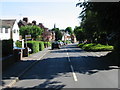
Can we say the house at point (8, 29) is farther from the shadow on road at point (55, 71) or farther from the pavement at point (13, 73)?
the shadow on road at point (55, 71)

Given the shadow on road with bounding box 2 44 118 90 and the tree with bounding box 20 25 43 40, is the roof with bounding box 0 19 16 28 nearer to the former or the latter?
the tree with bounding box 20 25 43 40

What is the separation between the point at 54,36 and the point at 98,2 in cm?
13612

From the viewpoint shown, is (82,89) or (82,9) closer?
(82,89)

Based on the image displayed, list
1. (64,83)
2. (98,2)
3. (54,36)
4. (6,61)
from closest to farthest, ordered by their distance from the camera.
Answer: (64,83)
(6,61)
(98,2)
(54,36)

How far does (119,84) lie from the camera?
12281 mm

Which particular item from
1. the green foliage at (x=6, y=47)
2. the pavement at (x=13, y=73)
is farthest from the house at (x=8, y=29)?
the pavement at (x=13, y=73)

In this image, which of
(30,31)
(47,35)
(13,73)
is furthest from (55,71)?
(47,35)

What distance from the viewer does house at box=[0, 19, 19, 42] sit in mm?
57525

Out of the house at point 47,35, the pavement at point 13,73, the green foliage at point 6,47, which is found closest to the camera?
the pavement at point 13,73

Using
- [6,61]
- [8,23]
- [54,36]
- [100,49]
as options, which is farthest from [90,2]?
[54,36]

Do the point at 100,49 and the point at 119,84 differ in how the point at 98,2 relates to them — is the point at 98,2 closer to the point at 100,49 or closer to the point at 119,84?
the point at 119,84

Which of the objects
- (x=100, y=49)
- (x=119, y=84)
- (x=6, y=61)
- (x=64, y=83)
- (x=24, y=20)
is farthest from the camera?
(x=24, y=20)

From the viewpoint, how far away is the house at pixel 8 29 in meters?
57.5

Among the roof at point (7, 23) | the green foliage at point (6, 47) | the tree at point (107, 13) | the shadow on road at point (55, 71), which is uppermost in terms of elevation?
the roof at point (7, 23)
